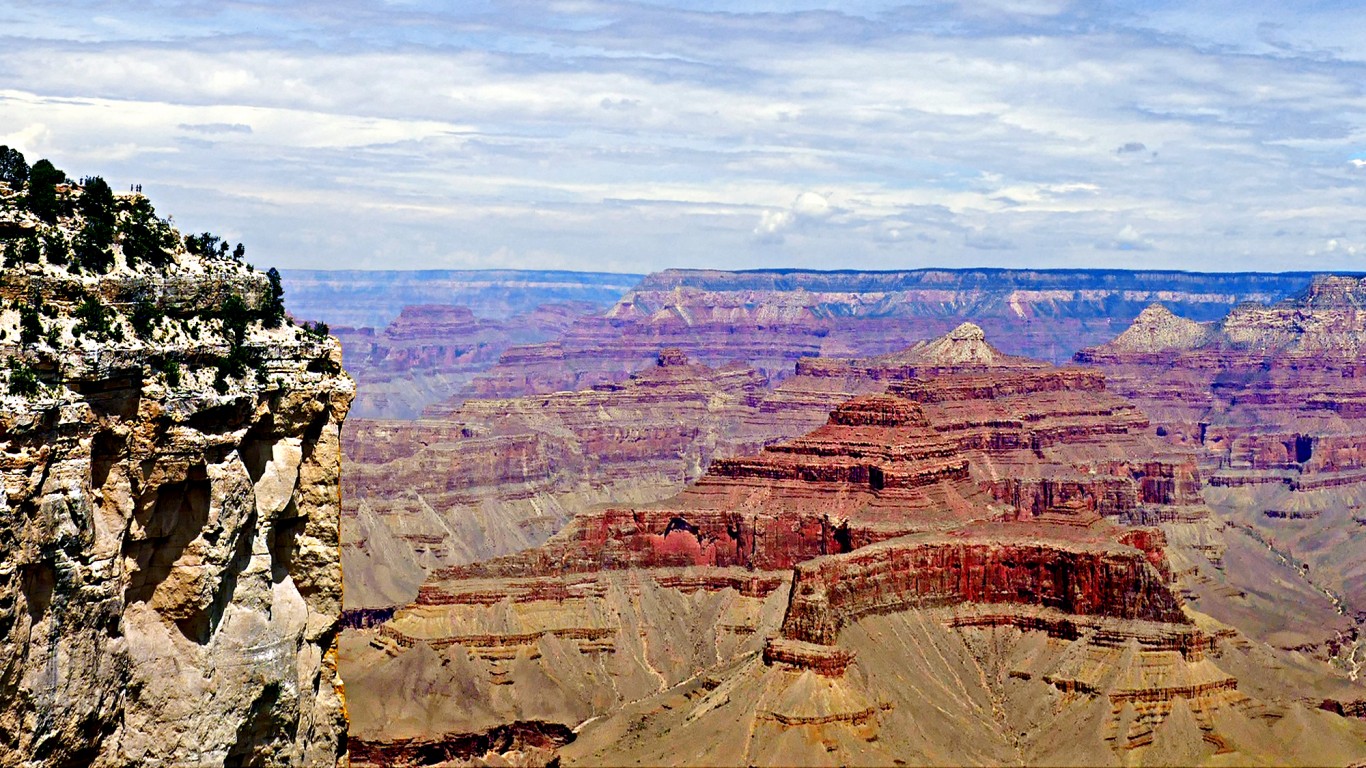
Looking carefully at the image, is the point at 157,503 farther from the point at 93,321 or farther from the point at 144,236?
the point at 144,236

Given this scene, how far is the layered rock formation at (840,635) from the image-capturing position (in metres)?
102

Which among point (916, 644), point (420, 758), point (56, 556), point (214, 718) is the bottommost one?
point (420, 758)

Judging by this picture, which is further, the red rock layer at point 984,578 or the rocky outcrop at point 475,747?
the rocky outcrop at point 475,747

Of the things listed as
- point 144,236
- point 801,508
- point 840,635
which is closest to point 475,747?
point 840,635

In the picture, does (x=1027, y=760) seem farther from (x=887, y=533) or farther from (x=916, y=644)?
(x=887, y=533)

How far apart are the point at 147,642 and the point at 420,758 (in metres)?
92.7

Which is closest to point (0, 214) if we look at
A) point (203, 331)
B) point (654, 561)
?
point (203, 331)

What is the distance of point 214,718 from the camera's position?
26.8 m

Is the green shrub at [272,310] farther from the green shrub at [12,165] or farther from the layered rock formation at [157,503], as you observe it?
the green shrub at [12,165]

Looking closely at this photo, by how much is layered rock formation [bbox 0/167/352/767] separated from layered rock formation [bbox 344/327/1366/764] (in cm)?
6980

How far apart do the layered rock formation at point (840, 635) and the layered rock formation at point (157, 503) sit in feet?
229

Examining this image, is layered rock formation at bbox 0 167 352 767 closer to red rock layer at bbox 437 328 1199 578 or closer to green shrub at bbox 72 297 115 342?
green shrub at bbox 72 297 115 342

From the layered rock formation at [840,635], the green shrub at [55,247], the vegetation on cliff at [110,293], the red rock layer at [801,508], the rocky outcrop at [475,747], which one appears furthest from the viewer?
the red rock layer at [801,508]

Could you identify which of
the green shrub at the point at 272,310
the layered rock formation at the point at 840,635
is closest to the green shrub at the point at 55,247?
the green shrub at the point at 272,310
